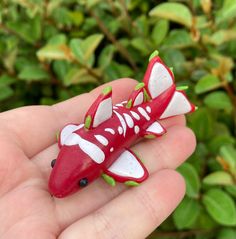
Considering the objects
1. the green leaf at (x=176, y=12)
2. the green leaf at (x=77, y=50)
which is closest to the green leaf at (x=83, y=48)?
the green leaf at (x=77, y=50)

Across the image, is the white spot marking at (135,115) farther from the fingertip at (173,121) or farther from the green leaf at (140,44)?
the green leaf at (140,44)

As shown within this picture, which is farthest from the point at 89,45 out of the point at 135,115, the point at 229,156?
the point at 229,156

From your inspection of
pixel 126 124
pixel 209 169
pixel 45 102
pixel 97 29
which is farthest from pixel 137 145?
pixel 97 29

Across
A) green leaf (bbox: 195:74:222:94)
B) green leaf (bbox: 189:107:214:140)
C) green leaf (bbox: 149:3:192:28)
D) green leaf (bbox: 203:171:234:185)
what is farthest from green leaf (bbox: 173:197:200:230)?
green leaf (bbox: 149:3:192:28)

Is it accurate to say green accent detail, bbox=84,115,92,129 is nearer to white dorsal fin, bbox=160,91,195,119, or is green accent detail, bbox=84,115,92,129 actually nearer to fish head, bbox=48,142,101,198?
fish head, bbox=48,142,101,198

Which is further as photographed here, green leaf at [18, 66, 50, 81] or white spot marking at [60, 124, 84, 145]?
green leaf at [18, 66, 50, 81]

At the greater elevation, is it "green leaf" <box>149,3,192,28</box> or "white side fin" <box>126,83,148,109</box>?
"green leaf" <box>149,3,192,28</box>

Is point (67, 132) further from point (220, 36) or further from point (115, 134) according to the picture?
point (220, 36)
